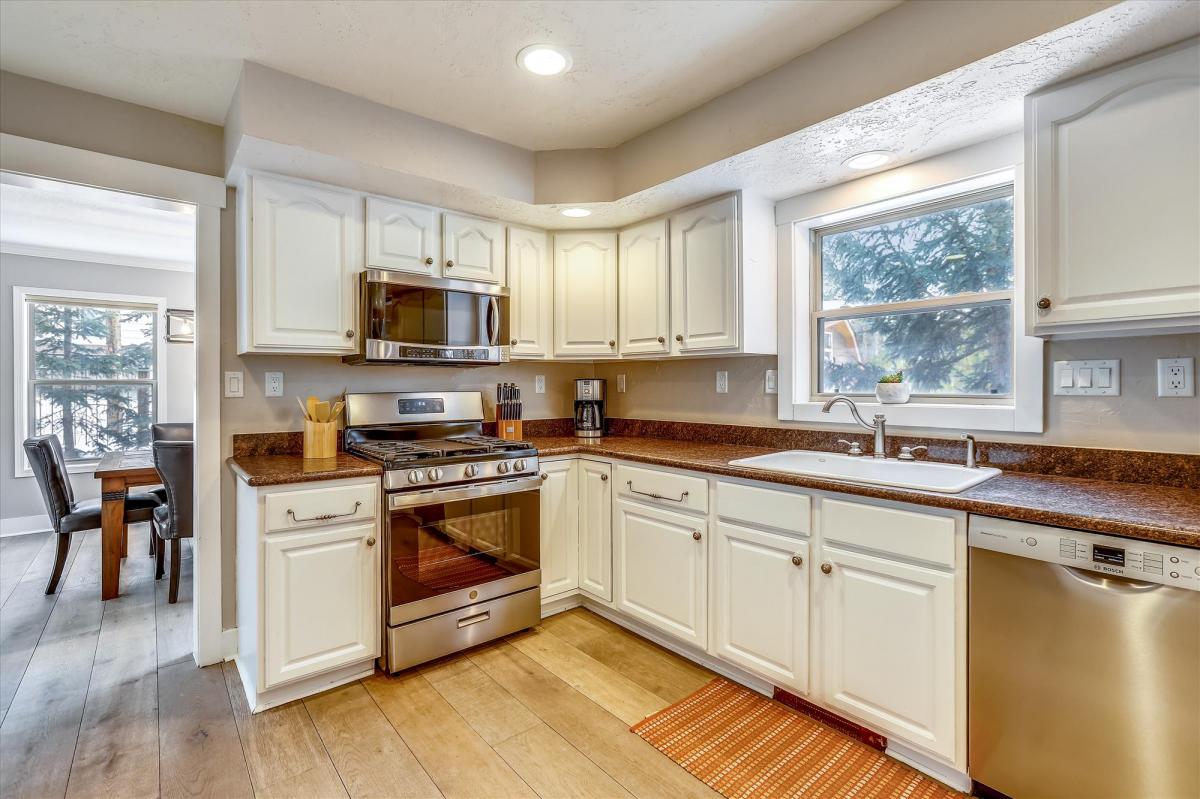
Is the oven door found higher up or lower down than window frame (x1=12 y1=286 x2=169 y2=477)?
lower down

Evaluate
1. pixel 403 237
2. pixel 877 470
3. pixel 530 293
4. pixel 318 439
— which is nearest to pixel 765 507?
pixel 877 470

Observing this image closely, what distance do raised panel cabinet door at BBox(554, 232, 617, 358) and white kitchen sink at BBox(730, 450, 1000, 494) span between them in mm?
1149

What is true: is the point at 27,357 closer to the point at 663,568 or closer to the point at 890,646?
the point at 663,568

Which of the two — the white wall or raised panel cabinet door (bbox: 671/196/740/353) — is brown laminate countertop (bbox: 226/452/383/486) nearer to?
raised panel cabinet door (bbox: 671/196/740/353)

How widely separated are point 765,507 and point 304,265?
2.11 metres

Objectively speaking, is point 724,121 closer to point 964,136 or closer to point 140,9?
point 964,136

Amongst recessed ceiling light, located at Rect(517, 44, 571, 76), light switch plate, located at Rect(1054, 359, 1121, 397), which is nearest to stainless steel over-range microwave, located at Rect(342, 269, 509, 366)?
recessed ceiling light, located at Rect(517, 44, 571, 76)

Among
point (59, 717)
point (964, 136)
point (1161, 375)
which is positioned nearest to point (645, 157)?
point (964, 136)

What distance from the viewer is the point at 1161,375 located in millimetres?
1713

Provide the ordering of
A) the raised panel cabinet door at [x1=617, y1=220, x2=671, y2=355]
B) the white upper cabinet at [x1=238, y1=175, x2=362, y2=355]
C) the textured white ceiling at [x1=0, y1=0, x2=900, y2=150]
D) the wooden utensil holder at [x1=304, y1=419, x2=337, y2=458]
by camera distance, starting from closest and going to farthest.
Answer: the textured white ceiling at [x1=0, y1=0, x2=900, y2=150] → the white upper cabinet at [x1=238, y1=175, x2=362, y2=355] → the wooden utensil holder at [x1=304, y1=419, x2=337, y2=458] → the raised panel cabinet door at [x1=617, y1=220, x2=671, y2=355]

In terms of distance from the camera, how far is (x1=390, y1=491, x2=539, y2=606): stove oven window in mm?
2281

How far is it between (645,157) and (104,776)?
297 centimetres

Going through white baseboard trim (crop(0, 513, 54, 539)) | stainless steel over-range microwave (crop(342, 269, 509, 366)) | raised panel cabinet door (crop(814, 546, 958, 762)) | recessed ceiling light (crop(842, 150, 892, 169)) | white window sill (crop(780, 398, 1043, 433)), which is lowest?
white baseboard trim (crop(0, 513, 54, 539))

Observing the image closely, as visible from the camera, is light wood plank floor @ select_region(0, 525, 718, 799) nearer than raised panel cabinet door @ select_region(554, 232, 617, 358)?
Yes
